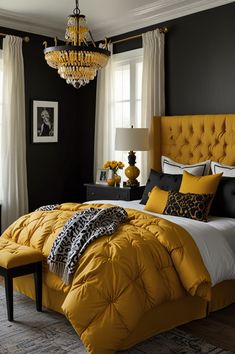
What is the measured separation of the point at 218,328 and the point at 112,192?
8.56 feet

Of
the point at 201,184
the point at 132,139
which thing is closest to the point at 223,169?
the point at 201,184

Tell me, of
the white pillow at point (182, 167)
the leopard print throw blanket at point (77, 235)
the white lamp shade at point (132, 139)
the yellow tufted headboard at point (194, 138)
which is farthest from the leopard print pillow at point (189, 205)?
the white lamp shade at point (132, 139)

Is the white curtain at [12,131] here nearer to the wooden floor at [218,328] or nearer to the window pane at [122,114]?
the window pane at [122,114]

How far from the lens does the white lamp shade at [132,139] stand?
5.60m

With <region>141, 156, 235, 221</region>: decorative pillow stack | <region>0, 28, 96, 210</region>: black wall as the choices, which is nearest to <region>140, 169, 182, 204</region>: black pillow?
<region>141, 156, 235, 221</region>: decorative pillow stack

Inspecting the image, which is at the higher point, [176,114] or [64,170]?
[176,114]

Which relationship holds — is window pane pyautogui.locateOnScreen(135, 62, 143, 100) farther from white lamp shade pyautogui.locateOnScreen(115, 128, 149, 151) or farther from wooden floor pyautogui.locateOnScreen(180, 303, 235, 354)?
wooden floor pyautogui.locateOnScreen(180, 303, 235, 354)

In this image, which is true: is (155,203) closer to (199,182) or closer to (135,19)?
(199,182)

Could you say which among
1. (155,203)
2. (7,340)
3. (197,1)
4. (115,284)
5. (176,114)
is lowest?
(7,340)

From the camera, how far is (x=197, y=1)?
523 centimetres

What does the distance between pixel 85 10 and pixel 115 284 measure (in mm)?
3827

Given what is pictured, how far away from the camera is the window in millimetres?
6188

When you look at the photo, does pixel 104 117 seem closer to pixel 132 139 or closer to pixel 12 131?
pixel 132 139

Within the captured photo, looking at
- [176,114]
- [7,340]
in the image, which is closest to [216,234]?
[7,340]
